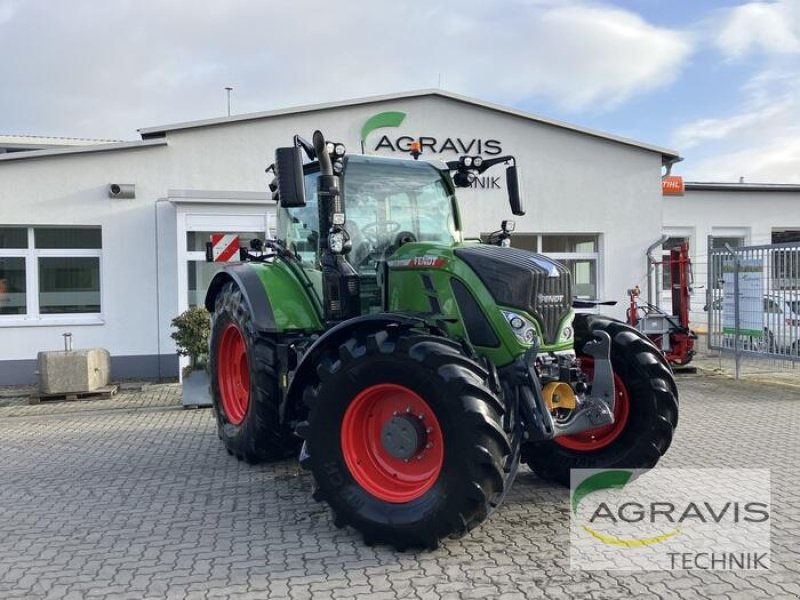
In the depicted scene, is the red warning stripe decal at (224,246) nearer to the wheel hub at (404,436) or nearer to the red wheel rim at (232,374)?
the red wheel rim at (232,374)

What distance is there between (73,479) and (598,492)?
13.6 ft

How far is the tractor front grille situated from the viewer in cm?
441

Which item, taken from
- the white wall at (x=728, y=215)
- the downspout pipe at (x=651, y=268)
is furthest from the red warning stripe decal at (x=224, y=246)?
the white wall at (x=728, y=215)

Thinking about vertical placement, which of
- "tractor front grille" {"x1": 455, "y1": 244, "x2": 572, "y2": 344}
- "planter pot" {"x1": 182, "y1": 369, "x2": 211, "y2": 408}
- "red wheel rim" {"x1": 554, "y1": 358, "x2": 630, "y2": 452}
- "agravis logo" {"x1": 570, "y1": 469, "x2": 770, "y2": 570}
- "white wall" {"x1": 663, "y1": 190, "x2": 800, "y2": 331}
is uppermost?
"white wall" {"x1": 663, "y1": 190, "x2": 800, "y2": 331}

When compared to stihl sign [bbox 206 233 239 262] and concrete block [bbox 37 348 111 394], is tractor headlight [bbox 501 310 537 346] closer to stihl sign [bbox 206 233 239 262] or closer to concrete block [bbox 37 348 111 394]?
stihl sign [bbox 206 233 239 262]

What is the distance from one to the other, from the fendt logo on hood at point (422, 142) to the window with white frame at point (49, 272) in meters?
4.83

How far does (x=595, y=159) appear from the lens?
44.2ft

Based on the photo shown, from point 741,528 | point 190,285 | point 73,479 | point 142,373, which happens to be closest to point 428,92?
point 190,285

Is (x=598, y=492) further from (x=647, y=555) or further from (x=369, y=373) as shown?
(x=369, y=373)

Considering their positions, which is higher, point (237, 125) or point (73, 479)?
point (237, 125)

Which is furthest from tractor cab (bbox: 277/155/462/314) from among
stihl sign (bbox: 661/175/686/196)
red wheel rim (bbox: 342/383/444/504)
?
stihl sign (bbox: 661/175/686/196)

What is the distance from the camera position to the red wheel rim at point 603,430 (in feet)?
16.8

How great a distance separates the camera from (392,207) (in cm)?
562

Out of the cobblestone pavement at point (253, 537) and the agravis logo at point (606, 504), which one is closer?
the cobblestone pavement at point (253, 537)
